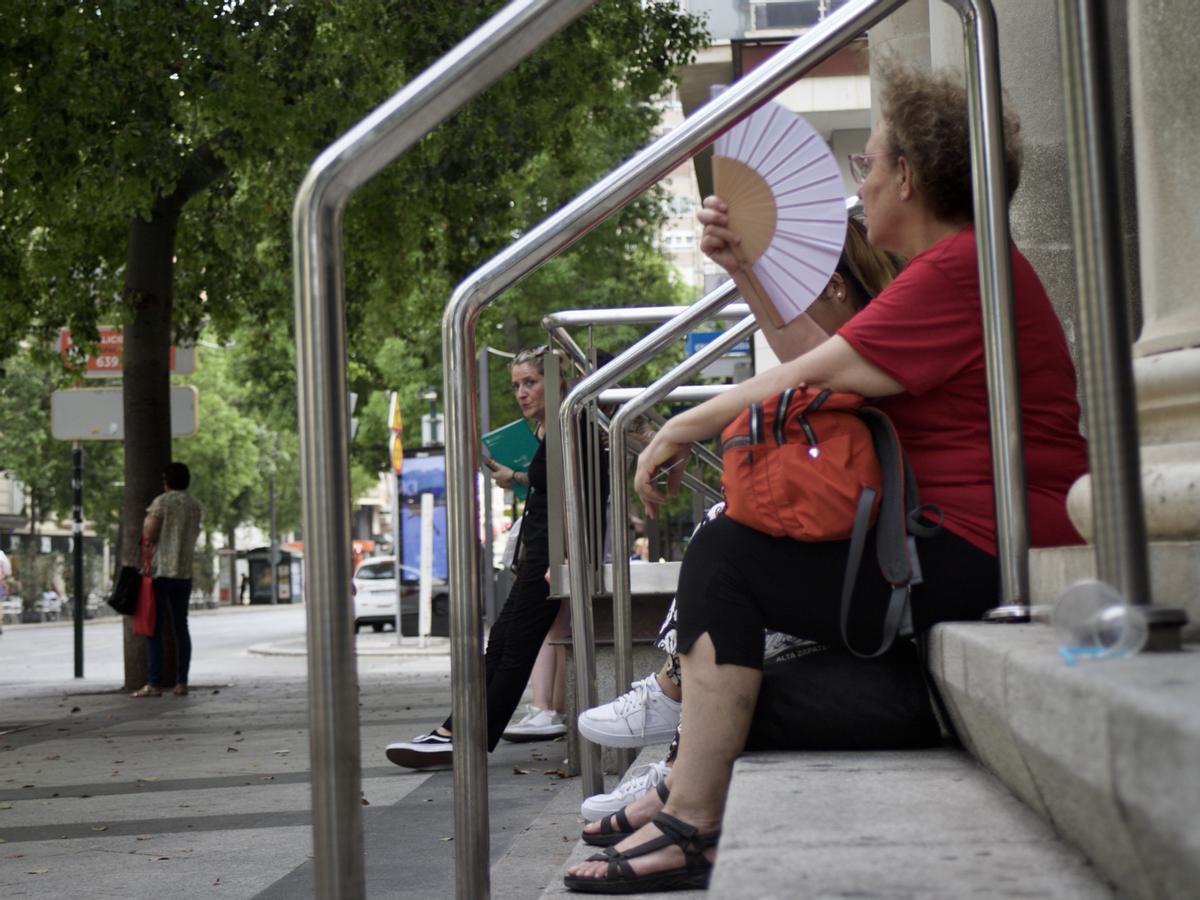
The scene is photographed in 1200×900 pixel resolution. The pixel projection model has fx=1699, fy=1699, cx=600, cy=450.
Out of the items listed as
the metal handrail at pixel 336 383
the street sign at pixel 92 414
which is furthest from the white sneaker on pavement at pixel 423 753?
the street sign at pixel 92 414

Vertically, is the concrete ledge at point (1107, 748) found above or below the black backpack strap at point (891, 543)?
below

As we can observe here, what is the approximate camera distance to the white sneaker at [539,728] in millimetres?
8117

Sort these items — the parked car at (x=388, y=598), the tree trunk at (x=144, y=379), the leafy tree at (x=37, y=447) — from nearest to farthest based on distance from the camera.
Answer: the tree trunk at (x=144, y=379) < the parked car at (x=388, y=598) < the leafy tree at (x=37, y=447)

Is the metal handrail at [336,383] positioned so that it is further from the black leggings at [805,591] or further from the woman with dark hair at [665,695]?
the woman with dark hair at [665,695]

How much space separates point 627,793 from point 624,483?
4.90 feet

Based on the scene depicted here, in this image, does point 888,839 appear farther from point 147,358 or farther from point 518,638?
point 147,358

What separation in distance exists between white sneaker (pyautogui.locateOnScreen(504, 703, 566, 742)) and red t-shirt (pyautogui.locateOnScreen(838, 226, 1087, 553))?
17.5ft

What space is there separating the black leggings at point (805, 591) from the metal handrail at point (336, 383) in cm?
89

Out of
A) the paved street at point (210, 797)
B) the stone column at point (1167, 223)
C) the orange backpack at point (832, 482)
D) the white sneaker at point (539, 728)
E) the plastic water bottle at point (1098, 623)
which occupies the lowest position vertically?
the paved street at point (210, 797)

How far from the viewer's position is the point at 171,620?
44.1 ft

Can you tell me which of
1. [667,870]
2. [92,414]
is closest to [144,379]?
[92,414]

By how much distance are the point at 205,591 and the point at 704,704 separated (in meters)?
59.6

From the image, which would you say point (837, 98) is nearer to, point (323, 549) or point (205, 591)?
point (323, 549)

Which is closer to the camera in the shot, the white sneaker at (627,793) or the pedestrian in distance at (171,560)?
the white sneaker at (627,793)
